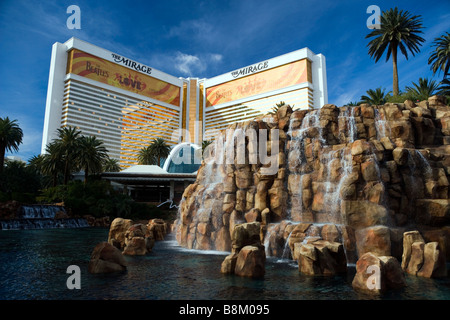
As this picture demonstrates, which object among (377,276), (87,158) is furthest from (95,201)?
(377,276)

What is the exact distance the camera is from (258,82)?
462ft

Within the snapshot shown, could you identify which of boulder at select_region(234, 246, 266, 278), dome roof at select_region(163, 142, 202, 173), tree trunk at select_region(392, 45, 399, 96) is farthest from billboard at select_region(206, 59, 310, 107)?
boulder at select_region(234, 246, 266, 278)

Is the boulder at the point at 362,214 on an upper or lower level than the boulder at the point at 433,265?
upper

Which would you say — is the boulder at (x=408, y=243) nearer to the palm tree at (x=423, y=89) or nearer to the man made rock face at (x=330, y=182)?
the man made rock face at (x=330, y=182)

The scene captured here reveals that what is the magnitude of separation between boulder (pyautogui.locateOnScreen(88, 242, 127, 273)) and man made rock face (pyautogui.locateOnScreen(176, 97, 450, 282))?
24.6 ft

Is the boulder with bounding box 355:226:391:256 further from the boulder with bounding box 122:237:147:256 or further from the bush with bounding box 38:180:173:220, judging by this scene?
the bush with bounding box 38:180:173:220

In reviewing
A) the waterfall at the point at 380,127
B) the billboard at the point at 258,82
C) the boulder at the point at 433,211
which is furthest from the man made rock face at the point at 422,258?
the billboard at the point at 258,82

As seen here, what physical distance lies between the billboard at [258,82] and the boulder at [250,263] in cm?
12275

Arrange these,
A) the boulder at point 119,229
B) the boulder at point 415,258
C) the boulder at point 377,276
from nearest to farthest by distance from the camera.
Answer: the boulder at point 377,276, the boulder at point 415,258, the boulder at point 119,229

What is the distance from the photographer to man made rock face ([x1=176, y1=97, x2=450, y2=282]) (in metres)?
14.4

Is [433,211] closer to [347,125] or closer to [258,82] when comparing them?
[347,125]

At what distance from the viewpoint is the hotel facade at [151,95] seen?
118 m
